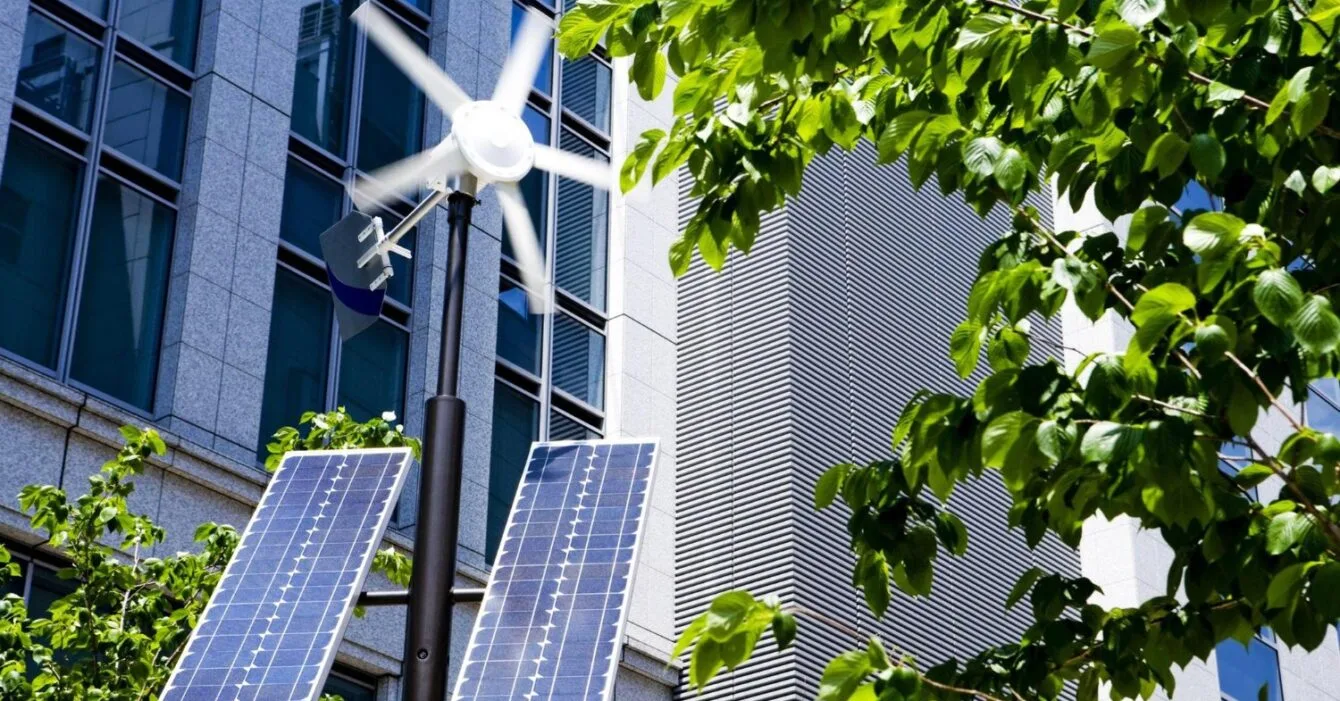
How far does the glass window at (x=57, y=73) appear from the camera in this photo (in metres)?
21.4

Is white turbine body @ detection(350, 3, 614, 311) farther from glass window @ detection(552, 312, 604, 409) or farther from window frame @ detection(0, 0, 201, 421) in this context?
glass window @ detection(552, 312, 604, 409)

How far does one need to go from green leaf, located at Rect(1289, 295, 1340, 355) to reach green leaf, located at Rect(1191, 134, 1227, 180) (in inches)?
40.2

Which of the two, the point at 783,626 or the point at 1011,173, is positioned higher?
the point at 1011,173

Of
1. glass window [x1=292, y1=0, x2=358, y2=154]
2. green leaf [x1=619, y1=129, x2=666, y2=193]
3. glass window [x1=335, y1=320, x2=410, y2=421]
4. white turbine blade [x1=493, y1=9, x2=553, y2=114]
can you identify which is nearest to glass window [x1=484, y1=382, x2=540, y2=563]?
glass window [x1=335, y1=320, x2=410, y2=421]

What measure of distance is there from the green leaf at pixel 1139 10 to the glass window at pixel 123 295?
1552 cm

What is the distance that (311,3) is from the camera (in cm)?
2522

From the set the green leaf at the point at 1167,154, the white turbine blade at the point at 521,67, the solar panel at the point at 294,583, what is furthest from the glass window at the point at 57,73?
the green leaf at the point at 1167,154

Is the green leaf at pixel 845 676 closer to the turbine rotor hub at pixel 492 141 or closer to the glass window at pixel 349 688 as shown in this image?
the turbine rotor hub at pixel 492 141

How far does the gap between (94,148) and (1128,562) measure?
19434mm

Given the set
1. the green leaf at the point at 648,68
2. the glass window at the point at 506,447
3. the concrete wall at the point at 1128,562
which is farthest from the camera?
the concrete wall at the point at 1128,562

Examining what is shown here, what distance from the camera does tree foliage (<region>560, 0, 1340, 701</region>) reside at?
24.1 ft

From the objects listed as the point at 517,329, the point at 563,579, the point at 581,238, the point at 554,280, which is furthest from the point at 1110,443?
the point at 581,238

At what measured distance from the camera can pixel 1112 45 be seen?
25.3 feet

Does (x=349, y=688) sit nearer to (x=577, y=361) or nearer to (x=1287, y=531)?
(x=577, y=361)
